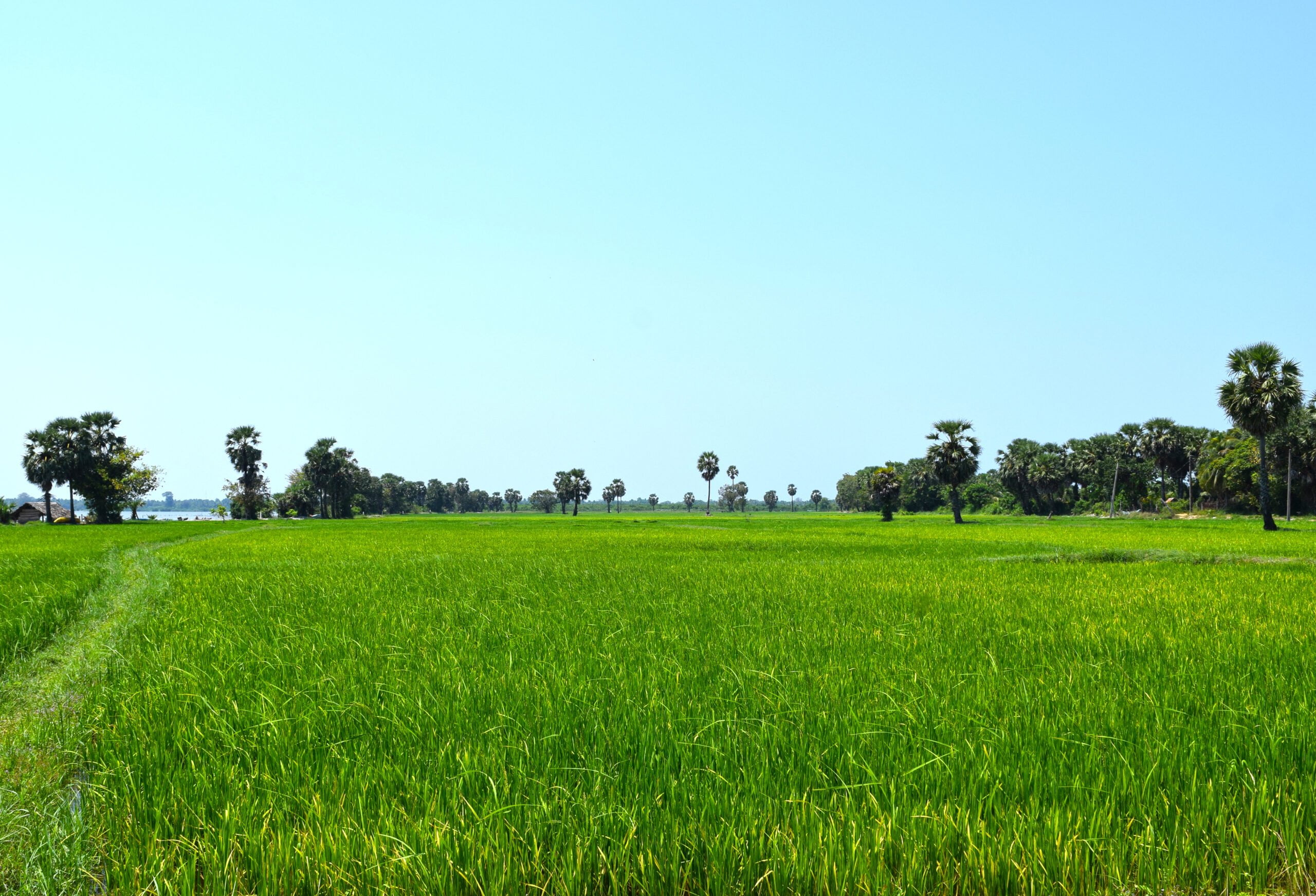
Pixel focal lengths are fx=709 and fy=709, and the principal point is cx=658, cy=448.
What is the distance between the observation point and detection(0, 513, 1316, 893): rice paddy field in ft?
9.32

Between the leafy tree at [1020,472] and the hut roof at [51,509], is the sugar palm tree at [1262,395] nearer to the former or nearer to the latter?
the leafy tree at [1020,472]

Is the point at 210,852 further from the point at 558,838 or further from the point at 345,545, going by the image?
the point at 345,545

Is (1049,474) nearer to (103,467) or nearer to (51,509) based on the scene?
(103,467)

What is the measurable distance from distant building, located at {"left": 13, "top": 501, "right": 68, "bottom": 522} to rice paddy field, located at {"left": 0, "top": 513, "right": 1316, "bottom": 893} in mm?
100550

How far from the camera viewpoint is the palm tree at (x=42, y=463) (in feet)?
237

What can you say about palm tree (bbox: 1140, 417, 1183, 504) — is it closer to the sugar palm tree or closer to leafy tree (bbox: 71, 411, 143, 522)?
the sugar palm tree

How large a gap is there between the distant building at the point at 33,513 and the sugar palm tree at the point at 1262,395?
112 meters

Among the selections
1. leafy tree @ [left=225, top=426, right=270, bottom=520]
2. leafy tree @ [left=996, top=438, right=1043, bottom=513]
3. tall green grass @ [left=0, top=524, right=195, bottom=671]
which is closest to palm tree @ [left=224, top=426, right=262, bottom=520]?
leafy tree @ [left=225, top=426, right=270, bottom=520]

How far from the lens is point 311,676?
18.8 ft

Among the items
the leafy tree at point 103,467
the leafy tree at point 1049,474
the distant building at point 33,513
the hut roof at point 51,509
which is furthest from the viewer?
the leafy tree at point 1049,474

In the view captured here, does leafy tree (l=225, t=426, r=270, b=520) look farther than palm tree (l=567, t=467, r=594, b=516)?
No

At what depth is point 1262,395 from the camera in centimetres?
4181

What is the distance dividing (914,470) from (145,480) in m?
123

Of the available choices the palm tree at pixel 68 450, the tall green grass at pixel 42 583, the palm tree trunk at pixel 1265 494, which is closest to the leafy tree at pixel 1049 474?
the palm tree trunk at pixel 1265 494
